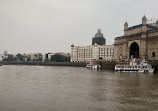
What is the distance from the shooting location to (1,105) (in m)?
18.2

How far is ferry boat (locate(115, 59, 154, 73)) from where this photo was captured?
209 ft

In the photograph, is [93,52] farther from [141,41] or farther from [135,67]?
[135,67]

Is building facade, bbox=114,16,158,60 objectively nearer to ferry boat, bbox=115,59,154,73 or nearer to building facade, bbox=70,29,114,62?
ferry boat, bbox=115,59,154,73

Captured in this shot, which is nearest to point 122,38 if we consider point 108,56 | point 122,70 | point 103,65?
point 103,65

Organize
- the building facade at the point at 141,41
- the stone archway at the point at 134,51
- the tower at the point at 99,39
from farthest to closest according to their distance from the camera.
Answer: the tower at the point at 99,39 < the stone archway at the point at 134,51 < the building facade at the point at 141,41

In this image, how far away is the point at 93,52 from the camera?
16975 cm

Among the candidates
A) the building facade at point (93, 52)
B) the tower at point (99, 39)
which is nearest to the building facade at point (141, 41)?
the building facade at point (93, 52)

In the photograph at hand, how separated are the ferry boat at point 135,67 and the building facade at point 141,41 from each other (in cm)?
1479

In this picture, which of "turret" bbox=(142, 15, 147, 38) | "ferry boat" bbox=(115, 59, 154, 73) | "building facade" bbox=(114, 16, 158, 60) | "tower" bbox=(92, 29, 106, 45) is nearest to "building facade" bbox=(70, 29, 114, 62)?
"tower" bbox=(92, 29, 106, 45)

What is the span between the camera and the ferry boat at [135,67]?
63719mm

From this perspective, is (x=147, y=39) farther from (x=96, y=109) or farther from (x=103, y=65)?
(x=96, y=109)

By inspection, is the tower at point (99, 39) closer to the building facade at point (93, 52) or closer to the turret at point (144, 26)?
the building facade at point (93, 52)

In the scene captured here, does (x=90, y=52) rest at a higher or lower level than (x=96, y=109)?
higher

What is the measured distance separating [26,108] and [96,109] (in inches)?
238
